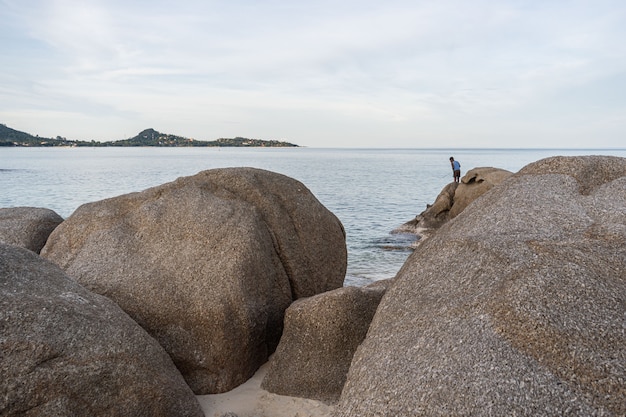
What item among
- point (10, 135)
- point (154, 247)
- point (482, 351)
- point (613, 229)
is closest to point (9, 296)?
point (154, 247)

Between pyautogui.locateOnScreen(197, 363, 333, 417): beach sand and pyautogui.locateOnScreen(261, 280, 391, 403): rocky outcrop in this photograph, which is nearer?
pyautogui.locateOnScreen(197, 363, 333, 417): beach sand

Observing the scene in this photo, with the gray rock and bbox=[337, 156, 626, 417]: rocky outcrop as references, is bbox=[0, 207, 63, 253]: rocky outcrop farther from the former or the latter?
the gray rock

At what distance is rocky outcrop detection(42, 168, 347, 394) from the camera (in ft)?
26.1

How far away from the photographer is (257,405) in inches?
295

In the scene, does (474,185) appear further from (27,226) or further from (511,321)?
(511,321)

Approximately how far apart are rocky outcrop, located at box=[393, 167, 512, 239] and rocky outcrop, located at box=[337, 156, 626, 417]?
18.3 metres

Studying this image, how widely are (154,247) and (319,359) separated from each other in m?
3.19

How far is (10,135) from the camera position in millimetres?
188625

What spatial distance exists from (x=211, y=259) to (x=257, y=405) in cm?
222

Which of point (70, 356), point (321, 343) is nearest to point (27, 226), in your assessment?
point (70, 356)

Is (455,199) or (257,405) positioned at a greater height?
(455,199)

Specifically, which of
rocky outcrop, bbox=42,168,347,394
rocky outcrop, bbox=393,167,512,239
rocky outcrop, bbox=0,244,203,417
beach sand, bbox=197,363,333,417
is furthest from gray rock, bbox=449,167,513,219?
rocky outcrop, bbox=0,244,203,417

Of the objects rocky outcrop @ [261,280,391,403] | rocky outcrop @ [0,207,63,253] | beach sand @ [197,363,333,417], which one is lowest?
beach sand @ [197,363,333,417]

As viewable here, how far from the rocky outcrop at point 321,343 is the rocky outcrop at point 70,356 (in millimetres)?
1457
